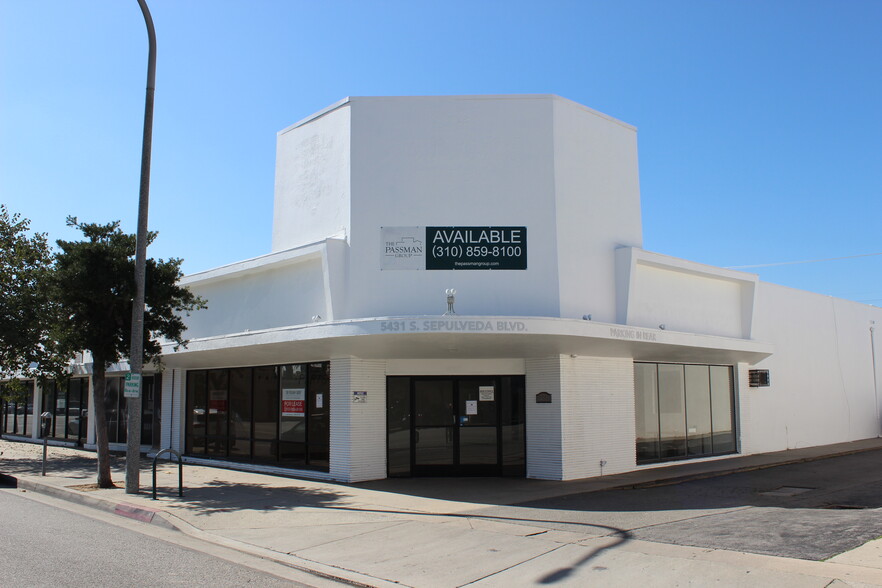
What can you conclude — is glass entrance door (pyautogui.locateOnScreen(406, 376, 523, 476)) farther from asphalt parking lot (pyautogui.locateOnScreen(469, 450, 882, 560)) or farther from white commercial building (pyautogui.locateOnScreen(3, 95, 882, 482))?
asphalt parking lot (pyautogui.locateOnScreen(469, 450, 882, 560))

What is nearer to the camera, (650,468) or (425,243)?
(425,243)

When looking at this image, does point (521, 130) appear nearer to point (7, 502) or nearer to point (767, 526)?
point (767, 526)

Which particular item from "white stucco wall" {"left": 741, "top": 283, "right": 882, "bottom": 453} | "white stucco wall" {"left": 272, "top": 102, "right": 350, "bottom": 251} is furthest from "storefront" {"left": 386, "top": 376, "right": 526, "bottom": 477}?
"white stucco wall" {"left": 741, "top": 283, "right": 882, "bottom": 453}

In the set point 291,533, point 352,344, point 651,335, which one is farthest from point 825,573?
point 352,344

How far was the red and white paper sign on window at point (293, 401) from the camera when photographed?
16875mm

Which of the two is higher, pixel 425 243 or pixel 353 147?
pixel 353 147

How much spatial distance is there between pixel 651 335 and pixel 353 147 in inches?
299

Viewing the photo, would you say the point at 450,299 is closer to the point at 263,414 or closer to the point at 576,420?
the point at 576,420

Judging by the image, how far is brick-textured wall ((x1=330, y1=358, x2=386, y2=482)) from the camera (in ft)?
49.5

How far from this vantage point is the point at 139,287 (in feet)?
45.0

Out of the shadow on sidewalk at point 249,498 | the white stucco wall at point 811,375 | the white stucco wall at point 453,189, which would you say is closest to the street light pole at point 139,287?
the shadow on sidewalk at point 249,498

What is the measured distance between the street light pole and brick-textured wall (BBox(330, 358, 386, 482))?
4.00 m

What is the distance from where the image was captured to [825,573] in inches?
288

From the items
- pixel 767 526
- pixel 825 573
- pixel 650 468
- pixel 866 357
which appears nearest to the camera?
pixel 825 573
